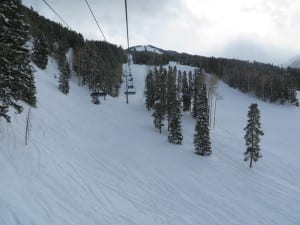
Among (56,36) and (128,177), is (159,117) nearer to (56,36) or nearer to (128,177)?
(128,177)

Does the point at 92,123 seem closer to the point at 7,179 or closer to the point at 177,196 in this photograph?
the point at 177,196

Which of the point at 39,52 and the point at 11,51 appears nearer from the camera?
the point at 11,51

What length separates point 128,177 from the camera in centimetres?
2034

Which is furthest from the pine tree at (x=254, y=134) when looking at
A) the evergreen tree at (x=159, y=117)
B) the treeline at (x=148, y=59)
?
the treeline at (x=148, y=59)

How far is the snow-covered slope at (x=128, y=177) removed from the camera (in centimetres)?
1299

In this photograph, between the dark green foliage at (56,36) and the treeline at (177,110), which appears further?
the dark green foliage at (56,36)

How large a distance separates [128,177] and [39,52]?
49195 mm

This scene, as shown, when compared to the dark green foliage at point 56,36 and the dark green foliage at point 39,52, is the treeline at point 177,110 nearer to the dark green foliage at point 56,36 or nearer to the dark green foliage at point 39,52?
the dark green foliage at point 39,52

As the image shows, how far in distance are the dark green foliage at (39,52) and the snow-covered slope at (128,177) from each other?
22584 millimetres

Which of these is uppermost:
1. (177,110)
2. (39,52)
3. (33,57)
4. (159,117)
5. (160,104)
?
(39,52)

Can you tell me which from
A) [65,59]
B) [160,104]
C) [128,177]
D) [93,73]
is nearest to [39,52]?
[93,73]

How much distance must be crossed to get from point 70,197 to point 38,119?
1665 centimetres

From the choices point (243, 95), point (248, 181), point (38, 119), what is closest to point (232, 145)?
point (248, 181)

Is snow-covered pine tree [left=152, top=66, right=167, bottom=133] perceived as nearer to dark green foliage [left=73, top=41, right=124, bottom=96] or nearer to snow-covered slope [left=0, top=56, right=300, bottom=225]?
snow-covered slope [left=0, top=56, right=300, bottom=225]
